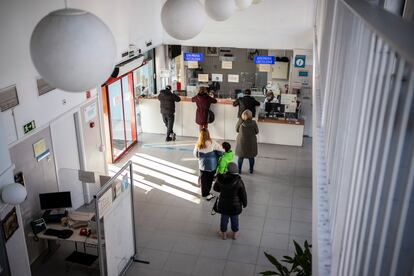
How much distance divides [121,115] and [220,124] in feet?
8.74

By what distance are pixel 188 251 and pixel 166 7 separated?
405cm

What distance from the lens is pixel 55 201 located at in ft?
20.7

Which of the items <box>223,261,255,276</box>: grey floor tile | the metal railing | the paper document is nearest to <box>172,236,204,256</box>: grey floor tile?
<box>223,261,255,276</box>: grey floor tile

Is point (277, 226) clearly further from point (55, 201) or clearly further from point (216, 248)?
point (55, 201)

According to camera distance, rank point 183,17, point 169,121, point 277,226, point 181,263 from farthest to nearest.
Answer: point 169,121 → point 277,226 → point 181,263 → point 183,17

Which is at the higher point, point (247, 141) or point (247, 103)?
point (247, 103)

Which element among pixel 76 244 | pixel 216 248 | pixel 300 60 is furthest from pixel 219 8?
pixel 300 60

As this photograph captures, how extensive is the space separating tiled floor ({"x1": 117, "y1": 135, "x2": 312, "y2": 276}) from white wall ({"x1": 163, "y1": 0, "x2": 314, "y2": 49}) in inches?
122

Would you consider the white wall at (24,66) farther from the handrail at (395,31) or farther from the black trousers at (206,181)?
the handrail at (395,31)

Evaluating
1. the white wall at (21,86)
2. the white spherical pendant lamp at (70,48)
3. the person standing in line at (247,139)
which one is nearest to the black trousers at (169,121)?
the person standing in line at (247,139)

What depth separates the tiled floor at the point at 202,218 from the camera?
6.28m

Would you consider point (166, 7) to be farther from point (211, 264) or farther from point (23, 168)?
point (211, 264)

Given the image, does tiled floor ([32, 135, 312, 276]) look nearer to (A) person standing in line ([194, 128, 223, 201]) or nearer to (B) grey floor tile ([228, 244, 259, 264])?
(B) grey floor tile ([228, 244, 259, 264])

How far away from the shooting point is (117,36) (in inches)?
346
